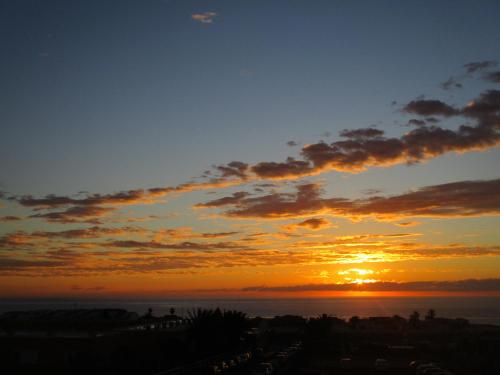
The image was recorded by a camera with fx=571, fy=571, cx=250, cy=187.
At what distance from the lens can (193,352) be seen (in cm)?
4291

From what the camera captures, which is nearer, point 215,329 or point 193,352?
point 193,352

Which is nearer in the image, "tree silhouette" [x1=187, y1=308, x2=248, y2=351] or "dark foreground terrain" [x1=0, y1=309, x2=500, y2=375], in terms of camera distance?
"dark foreground terrain" [x1=0, y1=309, x2=500, y2=375]

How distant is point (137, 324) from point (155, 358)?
18438 millimetres

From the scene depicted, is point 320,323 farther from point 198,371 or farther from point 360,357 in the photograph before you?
point 198,371

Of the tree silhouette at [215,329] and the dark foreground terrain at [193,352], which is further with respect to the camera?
the tree silhouette at [215,329]

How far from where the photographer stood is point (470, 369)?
42.9 metres

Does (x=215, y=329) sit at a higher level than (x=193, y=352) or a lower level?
higher

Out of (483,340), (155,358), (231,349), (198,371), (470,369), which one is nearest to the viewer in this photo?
(198,371)

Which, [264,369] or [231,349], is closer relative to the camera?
[264,369]

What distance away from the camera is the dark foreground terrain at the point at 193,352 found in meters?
35.3

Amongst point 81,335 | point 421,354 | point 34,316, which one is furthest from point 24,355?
point 421,354

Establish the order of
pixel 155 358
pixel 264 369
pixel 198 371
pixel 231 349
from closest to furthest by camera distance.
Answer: pixel 198 371 < pixel 264 369 < pixel 155 358 < pixel 231 349

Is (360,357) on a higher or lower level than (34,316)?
lower

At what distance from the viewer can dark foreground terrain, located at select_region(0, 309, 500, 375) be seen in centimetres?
3531
